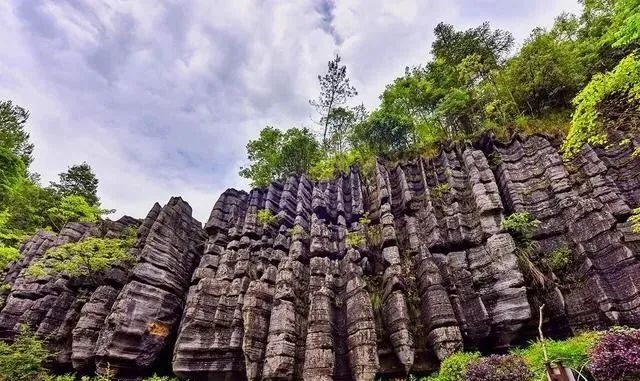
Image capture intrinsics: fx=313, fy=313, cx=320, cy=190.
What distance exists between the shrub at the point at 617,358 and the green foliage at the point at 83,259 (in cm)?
1689

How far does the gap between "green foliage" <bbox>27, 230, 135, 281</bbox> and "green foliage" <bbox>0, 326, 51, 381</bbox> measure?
2.85m

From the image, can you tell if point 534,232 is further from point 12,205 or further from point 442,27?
point 12,205

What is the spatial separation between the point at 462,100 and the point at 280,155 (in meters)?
12.1

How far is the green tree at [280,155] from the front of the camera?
21766 mm

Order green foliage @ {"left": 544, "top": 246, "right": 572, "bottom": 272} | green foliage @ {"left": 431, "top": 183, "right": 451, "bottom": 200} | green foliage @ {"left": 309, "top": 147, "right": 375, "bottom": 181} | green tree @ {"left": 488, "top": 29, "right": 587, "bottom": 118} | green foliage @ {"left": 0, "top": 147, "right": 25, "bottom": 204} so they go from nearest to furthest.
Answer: green foliage @ {"left": 0, "top": 147, "right": 25, "bottom": 204}, green foliage @ {"left": 544, "top": 246, "right": 572, "bottom": 272}, green foliage @ {"left": 431, "top": 183, "right": 451, "bottom": 200}, green tree @ {"left": 488, "top": 29, "right": 587, "bottom": 118}, green foliage @ {"left": 309, "top": 147, "right": 375, "bottom": 181}

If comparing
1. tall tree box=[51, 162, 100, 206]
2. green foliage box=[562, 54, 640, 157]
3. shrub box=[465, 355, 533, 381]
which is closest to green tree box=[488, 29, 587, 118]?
green foliage box=[562, 54, 640, 157]

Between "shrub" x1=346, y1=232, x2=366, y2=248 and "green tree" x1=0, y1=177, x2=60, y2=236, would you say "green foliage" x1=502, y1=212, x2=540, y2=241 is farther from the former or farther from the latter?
"green tree" x1=0, y1=177, x2=60, y2=236

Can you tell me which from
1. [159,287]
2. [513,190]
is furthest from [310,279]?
[513,190]

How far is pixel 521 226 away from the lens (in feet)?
38.7

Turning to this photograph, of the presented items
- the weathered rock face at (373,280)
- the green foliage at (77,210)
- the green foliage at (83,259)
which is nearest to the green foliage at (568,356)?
the weathered rock face at (373,280)

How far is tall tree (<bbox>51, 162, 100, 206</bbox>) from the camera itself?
96.6ft

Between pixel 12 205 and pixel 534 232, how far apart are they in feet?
118

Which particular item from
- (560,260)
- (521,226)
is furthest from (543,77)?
(560,260)

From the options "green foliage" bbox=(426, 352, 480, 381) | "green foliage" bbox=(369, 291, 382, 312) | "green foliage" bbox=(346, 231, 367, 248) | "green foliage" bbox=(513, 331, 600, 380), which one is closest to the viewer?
"green foliage" bbox=(513, 331, 600, 380)
